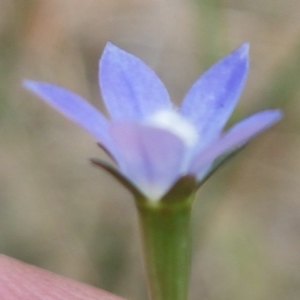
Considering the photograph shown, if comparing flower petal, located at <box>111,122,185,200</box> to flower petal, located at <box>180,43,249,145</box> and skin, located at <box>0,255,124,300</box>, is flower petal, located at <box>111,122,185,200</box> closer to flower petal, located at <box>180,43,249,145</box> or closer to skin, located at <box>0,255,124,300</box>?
flower petal, located at <box>180,43,249,145</box>

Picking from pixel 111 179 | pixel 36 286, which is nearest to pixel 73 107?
pixel 36 286

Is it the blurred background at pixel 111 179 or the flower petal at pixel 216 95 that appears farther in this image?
the blurred background at pixel 111 179

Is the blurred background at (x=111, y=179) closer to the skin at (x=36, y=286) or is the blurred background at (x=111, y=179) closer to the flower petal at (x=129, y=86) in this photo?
the skin at (x=36, y=286)

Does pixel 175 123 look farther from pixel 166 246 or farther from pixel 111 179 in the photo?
pixel 111 179

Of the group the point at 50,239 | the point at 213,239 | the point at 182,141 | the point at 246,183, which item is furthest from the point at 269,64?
the point at 182,141

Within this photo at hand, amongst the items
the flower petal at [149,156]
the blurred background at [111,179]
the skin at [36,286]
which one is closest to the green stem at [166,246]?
the flower petal at [149,156]

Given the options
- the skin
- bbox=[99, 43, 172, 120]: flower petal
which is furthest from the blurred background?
bbox=[99, 43, 172, 120]: flower petal
